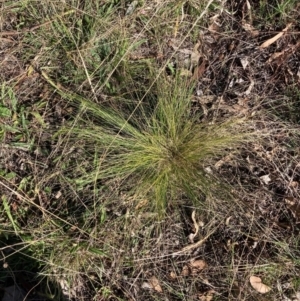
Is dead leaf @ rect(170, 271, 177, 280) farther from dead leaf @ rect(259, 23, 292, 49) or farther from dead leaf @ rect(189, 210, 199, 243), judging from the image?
dead leaf @ rect(259, 23, 292, 49)

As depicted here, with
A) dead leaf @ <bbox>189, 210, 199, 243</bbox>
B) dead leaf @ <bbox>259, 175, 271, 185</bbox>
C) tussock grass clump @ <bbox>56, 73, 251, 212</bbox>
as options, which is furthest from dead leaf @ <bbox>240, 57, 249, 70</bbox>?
dead leaf @ <bbox>189, 210, 199, 243</bbox>

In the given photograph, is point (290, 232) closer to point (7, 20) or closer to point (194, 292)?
point (194, 292)

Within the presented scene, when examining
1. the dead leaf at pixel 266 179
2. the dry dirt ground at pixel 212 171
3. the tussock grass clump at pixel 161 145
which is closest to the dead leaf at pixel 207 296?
the dry dirt ground at pixel 212 171

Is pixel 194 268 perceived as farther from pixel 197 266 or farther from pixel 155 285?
pixel 155 285

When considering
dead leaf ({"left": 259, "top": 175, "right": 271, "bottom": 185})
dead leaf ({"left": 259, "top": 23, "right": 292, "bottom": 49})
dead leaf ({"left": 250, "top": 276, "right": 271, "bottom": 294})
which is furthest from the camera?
dead leaf ({"left": 259, "top": 23, "right": 292, "bottom": 49})

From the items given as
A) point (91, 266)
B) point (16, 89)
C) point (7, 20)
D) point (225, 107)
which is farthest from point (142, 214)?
point (7, 20)

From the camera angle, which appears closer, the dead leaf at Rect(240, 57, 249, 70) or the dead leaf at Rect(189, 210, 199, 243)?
the dead leaf at Rect(189, 210, 199, 243)
